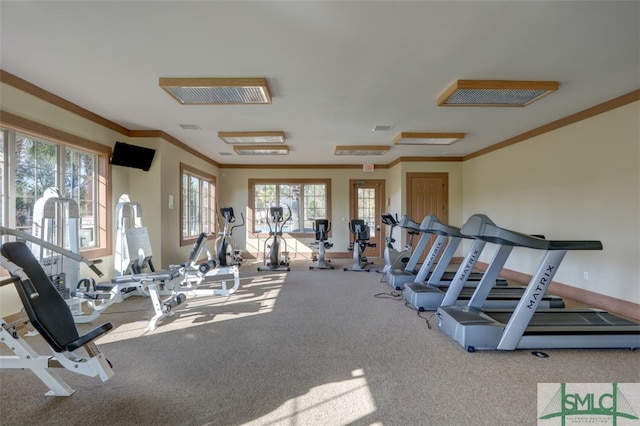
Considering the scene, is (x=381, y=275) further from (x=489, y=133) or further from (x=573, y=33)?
(x=573, y=33)

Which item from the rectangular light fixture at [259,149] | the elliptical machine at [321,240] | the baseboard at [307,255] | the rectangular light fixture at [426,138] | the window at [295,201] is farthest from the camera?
the window at [295,201]

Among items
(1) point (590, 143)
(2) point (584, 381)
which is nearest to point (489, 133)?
(1) point (590, 143)

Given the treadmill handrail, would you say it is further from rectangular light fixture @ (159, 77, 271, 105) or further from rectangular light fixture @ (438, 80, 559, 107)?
rectangular light fixture @ (159, 77, 271, 105)

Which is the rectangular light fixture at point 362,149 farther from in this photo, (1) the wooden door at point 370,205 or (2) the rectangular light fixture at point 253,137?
(1) the wooden door at point 370,205

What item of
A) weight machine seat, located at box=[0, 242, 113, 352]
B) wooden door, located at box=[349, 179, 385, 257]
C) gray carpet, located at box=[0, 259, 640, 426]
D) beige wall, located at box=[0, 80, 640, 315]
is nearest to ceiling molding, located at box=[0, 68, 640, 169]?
beige wall, located at box=[0, 80, 640, 315]

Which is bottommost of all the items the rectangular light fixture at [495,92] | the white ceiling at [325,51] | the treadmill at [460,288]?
the treadmill at [460,288]

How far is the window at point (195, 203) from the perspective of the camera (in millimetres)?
6328

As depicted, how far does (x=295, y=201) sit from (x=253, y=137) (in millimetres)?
3497

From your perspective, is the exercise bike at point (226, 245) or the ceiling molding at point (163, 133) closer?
the ceiling molding at point (163, 133)

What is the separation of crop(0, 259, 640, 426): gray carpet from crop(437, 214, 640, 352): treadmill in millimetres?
92

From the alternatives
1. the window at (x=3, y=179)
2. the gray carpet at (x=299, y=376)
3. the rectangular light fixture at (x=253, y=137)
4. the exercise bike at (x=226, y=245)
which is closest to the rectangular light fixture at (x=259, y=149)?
the rectangular light fixture at (x=253, y=137)

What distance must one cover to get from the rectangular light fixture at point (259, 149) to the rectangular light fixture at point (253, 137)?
556 millimetres

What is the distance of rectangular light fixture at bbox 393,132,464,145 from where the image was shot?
5.38 m

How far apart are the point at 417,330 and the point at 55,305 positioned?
317 cm
